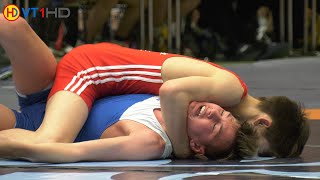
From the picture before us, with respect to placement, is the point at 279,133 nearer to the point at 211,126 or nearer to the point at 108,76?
the point at 211,126

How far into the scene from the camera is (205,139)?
2.48m

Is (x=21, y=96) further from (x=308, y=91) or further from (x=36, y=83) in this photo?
(x=308, y=91)

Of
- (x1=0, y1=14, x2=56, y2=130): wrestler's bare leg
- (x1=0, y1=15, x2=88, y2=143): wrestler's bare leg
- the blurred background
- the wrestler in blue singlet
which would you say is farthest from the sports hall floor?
the blurred background

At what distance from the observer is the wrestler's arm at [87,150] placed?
2348 mm

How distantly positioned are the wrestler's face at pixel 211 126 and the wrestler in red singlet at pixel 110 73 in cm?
22

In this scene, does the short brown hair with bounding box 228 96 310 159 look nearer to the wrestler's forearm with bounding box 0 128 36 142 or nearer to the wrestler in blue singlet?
the wrestler in blue singlet

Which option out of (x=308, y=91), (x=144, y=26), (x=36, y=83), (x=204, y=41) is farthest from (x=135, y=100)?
(x=204, y=41)

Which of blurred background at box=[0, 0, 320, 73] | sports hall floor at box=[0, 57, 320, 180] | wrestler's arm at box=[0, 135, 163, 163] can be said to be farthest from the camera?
blurred background at box=[0, 0, 320, 73]

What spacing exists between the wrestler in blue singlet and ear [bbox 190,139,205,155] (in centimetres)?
26

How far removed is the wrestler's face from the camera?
245 centimetres

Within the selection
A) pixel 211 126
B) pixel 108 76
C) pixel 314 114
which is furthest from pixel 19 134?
pixel 314 114

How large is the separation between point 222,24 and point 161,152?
214 inches

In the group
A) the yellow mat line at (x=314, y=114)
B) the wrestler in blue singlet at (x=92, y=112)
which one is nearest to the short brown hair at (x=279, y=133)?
the wrestler in blue singlet at (x=92, y=112)

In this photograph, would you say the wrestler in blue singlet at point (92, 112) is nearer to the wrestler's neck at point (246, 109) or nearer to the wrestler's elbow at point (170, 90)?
the wrestler's elbow at point (170, 90)
